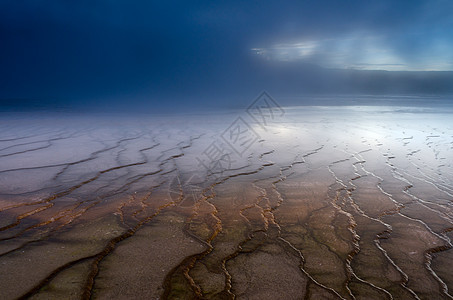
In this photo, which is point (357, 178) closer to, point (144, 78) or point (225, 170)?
point (225, 170)

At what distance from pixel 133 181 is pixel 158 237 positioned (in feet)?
3.97

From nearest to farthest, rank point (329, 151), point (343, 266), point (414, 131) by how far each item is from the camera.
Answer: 1. point (343, 266)
2. point (329, 151)
3. point (414, 131)

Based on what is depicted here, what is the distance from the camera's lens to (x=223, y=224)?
2.08 metres

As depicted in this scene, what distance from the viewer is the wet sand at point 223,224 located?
1428mm

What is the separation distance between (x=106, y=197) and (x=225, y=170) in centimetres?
136

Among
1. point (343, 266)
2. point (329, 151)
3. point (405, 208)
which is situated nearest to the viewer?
point (343, 266)

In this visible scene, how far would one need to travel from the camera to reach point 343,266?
1.59 meters

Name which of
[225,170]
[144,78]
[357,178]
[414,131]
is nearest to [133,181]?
[225,170]

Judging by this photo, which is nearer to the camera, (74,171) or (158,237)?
(158,237)

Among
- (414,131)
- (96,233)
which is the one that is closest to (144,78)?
(414,131)

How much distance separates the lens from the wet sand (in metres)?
1.43

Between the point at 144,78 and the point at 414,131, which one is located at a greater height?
the point at 144,78

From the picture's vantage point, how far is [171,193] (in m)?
2.68

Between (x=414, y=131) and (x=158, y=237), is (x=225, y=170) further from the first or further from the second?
(x=414, y=131)
